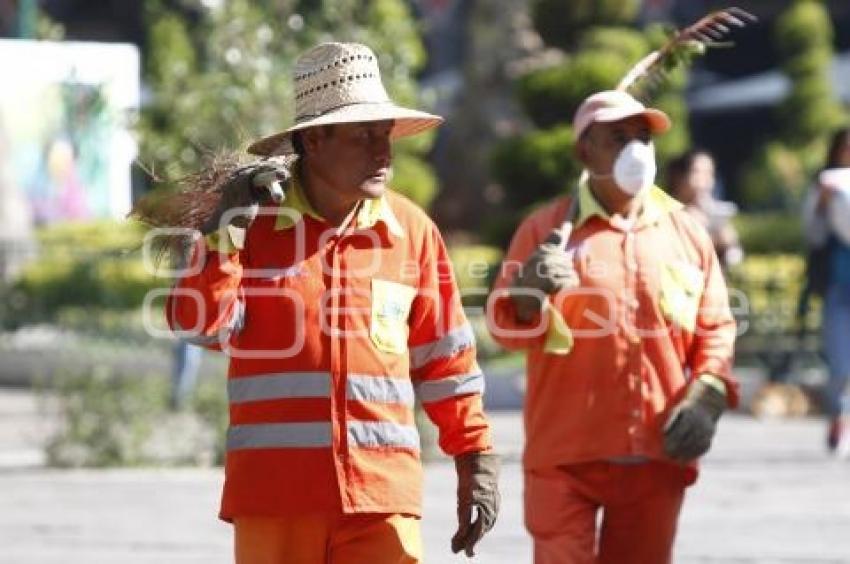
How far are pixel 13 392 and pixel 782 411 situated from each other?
656cm

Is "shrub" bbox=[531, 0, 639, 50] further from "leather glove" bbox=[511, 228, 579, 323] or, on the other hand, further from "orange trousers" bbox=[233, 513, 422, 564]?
"orange trousers" bbox=[233, 513, 422, 564]

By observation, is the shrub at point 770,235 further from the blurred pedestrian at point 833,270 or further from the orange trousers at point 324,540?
the orange trousers at point 324,540

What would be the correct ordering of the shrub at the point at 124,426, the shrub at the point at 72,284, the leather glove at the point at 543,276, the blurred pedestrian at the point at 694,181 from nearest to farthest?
A: the leather glove at the point at 543,276 < the blurred pedestrian at the point at 694,181 < the shrub at the point at 124,426 < the shrub at the point at 72,284

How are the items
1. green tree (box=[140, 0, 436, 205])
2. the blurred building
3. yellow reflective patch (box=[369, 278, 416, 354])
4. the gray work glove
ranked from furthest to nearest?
the blurred building → green tree (box=[140, 0, 436, 205]) → yellow reflective patch (box=[369, 278, 416, 354]) → the gray work glove

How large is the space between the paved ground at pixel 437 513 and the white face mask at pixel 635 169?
9.46ft

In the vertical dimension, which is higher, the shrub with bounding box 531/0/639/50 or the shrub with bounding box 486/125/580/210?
the shrub with bounding box 531/0/639/50

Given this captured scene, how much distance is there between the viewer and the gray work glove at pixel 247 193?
583 cm

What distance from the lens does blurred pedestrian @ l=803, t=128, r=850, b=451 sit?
13.8 meters

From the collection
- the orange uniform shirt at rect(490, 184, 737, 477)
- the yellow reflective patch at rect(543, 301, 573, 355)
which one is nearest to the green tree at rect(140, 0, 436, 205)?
the orange uniform shirt at rect(490, 184, 737, 477)

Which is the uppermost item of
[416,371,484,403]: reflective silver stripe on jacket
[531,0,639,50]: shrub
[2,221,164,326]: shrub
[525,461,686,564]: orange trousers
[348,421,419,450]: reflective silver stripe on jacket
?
[531,0,639,50]: shrub

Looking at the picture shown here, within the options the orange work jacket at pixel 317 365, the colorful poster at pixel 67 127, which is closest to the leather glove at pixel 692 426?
the orange work jacket at pixel 317 365

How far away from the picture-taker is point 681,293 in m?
7.58

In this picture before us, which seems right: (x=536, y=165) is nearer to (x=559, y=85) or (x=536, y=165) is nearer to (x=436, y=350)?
(x=559, y=85)

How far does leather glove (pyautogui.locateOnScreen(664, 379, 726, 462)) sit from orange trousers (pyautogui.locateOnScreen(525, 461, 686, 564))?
0.39 ft
